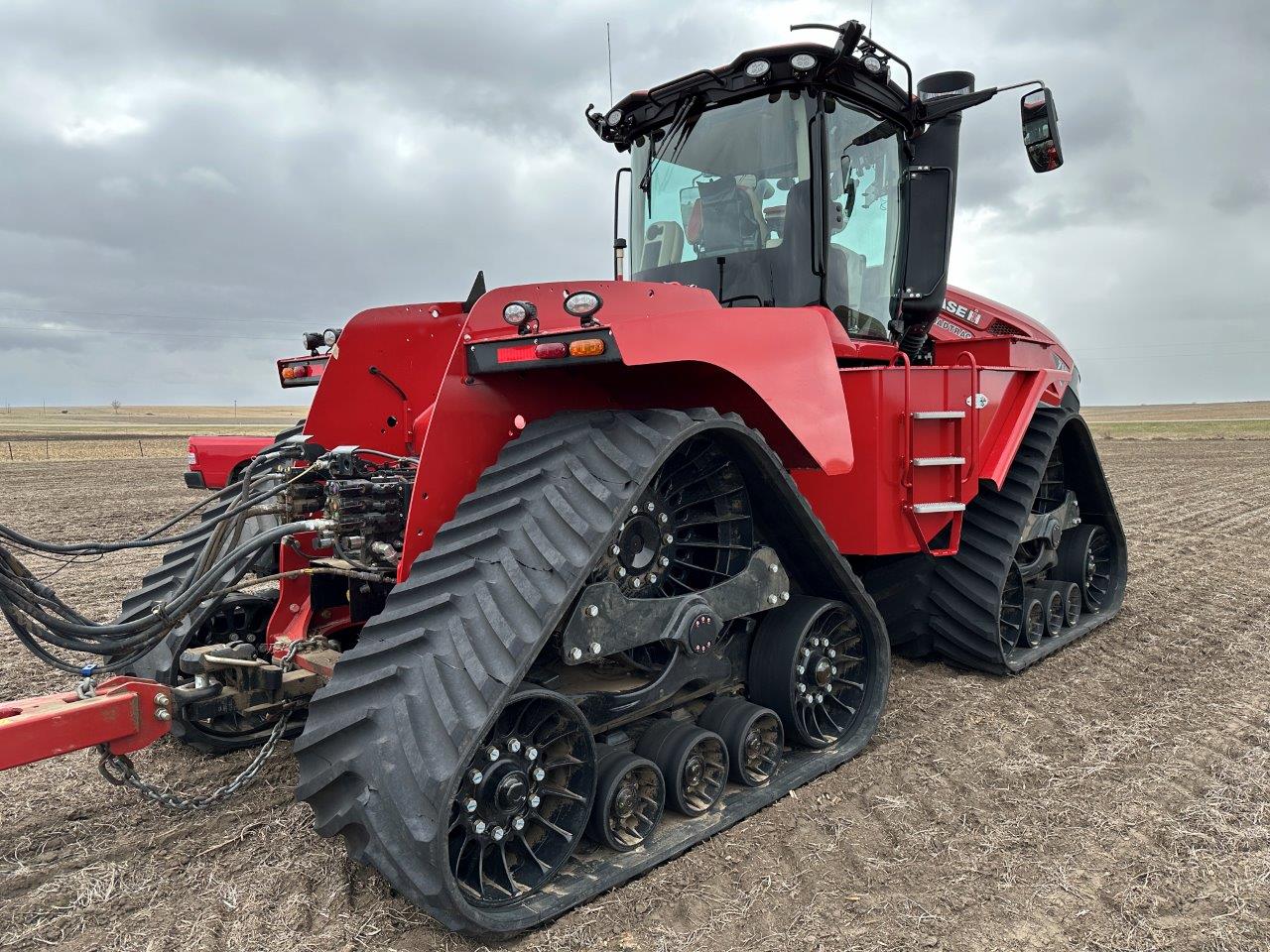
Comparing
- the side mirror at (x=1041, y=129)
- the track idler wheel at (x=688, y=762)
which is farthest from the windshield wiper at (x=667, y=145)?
the track idler wheel at (x=688, y=762)

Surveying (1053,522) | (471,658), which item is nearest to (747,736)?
(471,658)

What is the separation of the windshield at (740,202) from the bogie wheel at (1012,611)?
2470 millimetres

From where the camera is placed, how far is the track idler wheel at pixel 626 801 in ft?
10.2

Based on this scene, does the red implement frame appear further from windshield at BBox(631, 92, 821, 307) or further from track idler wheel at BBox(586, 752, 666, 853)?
windshield at BBox(631, 92, 821, 307)

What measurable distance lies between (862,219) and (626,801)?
327 cm

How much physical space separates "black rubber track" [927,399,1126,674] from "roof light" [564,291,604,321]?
3.15 meters

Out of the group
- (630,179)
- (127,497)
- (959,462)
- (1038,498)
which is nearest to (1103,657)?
(1038,498)

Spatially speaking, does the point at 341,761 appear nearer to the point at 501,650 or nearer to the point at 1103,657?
the point at 501,650

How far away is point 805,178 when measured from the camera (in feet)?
14.5

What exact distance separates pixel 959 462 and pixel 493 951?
324 centimetres

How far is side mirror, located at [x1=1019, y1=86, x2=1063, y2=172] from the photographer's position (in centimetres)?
487

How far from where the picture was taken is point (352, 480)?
11.2 feet

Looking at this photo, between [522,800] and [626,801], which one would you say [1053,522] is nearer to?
[626,801]

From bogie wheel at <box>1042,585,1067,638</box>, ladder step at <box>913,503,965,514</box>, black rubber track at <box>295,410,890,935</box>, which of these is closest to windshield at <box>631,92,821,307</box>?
ladder step at <box>913,503,965,514</box>
